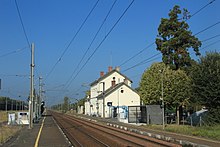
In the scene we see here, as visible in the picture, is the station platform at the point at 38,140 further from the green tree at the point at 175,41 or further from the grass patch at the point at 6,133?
the green tree at the point at 175,41

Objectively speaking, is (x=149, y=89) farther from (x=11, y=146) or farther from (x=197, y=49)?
(x=11, y=146)

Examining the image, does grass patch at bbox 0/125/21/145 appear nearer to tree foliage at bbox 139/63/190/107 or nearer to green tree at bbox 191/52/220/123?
green tree at bbox 191/52/220/123

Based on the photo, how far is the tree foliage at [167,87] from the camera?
5050cm

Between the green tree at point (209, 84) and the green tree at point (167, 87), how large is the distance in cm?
995

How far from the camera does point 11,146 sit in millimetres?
21391

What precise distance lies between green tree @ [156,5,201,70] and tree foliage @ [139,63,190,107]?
Answer: 1.94 metres

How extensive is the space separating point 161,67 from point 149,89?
4.23 m

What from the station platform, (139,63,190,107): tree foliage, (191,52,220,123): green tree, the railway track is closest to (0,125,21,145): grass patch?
the station platform

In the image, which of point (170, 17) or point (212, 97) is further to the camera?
point (170, 17)

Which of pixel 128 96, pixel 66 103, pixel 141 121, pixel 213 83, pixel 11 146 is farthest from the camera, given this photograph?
pixel 66 103

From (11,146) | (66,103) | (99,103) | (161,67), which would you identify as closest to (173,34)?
(161,67)

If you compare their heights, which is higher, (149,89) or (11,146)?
(149,89)

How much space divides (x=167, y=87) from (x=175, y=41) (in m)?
7.58

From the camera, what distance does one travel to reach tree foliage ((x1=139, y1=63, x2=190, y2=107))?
50.5 m
